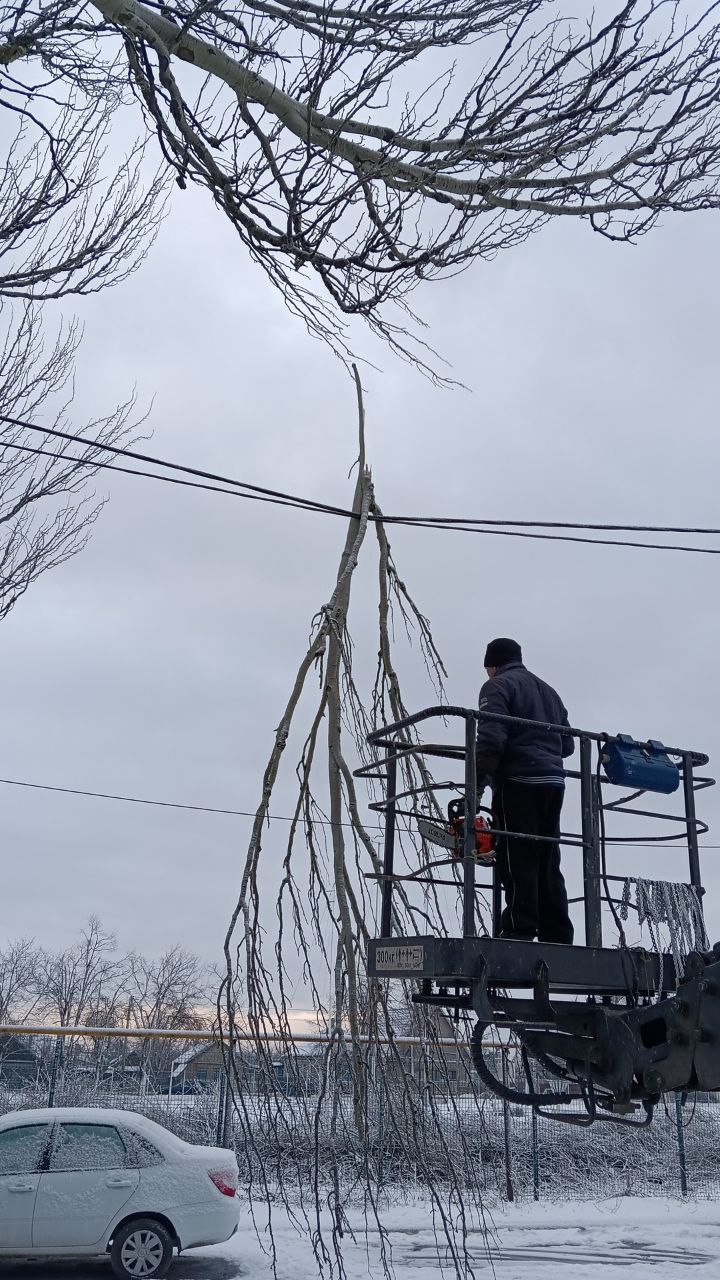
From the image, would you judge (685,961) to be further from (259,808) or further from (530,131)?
(530,131)

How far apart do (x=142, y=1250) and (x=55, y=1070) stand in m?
4.81

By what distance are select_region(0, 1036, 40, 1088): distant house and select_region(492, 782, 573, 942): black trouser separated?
38.6 ft

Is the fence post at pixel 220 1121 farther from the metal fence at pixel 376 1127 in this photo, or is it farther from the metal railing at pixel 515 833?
the metal railing at pixel 515 833

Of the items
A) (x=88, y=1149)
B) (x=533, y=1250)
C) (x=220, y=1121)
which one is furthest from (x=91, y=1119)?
(x=533, y=1250)

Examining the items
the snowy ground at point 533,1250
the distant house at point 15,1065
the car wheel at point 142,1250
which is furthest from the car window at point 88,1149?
the distant house at point 15,1065

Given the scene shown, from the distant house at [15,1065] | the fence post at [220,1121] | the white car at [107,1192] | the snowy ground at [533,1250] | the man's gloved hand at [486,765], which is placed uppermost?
the man's gloved hand at [486,765]

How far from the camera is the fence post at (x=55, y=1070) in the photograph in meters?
15.4

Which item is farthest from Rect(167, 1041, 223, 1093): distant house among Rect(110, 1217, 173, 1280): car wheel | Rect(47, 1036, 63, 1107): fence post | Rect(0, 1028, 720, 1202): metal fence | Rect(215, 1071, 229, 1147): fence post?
Rect(110, 1217, 173, 1280): car wheel

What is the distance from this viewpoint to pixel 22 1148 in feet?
37.1

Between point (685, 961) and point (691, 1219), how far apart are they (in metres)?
13.7

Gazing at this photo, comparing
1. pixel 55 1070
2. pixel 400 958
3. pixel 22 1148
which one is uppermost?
pixel 400 958

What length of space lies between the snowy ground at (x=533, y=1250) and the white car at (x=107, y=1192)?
411mm

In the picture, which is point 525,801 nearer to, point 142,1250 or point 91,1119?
point 91,1119

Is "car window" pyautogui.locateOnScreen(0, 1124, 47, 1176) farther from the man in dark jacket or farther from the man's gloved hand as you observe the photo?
the man's gloved hand
